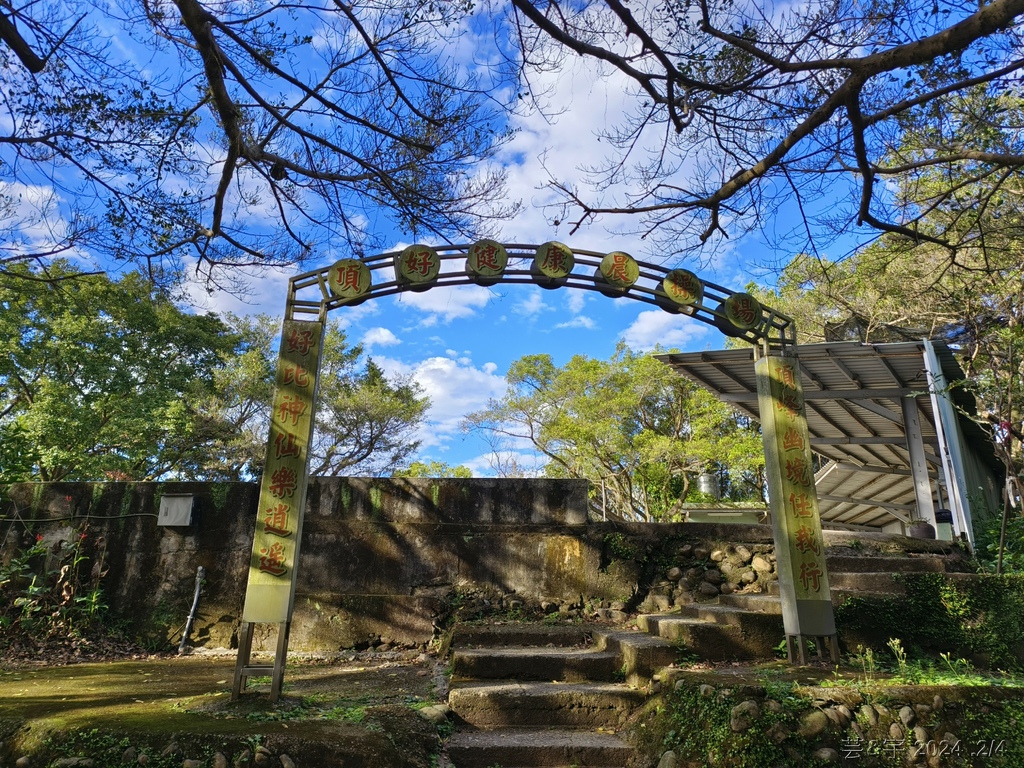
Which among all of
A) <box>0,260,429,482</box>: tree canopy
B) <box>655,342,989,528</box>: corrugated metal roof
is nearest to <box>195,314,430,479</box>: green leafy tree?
<box>0,260,429,482</box>: tree canopy

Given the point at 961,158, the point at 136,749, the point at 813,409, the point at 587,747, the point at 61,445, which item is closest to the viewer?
the point at 136,749

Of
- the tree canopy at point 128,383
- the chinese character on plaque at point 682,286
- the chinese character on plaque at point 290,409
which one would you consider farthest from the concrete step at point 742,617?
the tree canopy at point 128,383

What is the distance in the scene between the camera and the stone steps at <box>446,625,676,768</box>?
12.6 feet

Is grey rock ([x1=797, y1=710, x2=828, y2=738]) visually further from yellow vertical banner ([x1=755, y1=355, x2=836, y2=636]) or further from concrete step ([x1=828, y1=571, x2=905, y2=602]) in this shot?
concrete step ([x1=828, y1=571, x2=905, y2=602])

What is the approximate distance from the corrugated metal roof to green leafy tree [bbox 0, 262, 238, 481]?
1254cm

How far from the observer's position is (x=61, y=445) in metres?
13.8

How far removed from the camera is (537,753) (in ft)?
12.6

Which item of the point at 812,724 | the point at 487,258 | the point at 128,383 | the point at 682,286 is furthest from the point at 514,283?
the point at 128,383

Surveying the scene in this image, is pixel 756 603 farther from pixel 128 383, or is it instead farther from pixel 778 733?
pixel 128 383

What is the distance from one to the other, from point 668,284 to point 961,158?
96.9 inches

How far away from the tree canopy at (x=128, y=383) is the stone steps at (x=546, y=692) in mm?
9135

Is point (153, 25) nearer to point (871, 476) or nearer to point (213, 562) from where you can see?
point (213, 562)

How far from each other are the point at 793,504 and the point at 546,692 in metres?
2.44

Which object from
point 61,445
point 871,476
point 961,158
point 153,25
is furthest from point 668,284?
point 61,445
